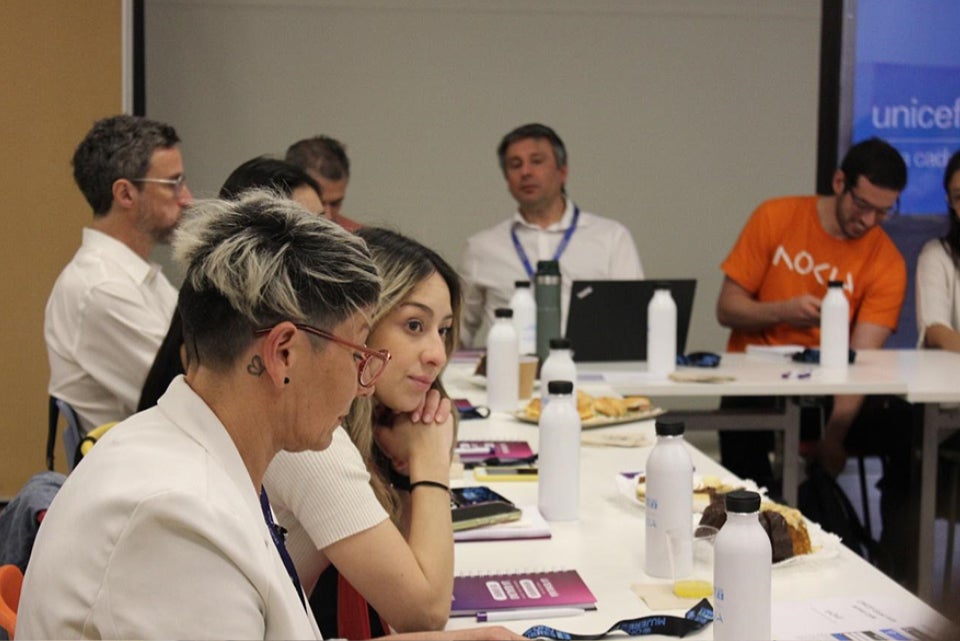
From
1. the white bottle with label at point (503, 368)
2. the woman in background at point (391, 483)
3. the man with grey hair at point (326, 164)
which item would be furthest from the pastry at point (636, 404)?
the man with grey hair at point (326, 164)

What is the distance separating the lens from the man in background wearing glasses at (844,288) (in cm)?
413

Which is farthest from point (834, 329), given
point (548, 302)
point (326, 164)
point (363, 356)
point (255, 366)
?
point (255, 366)

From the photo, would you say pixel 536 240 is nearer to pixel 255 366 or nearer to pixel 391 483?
pixel 391 483

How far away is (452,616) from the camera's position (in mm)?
1639

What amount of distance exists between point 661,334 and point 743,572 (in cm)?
239

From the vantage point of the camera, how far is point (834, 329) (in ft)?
12.4

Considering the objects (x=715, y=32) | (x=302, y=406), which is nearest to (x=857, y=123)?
(x=715, y=32)

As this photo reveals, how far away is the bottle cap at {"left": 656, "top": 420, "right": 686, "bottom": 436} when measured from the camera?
1.74m

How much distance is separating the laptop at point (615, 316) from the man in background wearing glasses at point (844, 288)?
1.84 ft

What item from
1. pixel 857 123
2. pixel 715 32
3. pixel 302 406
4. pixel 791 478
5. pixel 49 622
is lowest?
pixel 791 478

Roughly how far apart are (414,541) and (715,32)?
4.72 metres

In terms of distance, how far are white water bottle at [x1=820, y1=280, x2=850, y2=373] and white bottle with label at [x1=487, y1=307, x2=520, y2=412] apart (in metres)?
1.14

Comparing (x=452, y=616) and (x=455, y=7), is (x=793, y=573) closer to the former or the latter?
(x=452, y=616)

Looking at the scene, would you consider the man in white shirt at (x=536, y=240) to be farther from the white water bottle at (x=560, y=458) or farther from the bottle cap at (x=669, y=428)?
the bottle cap at (x=669, y=428)
